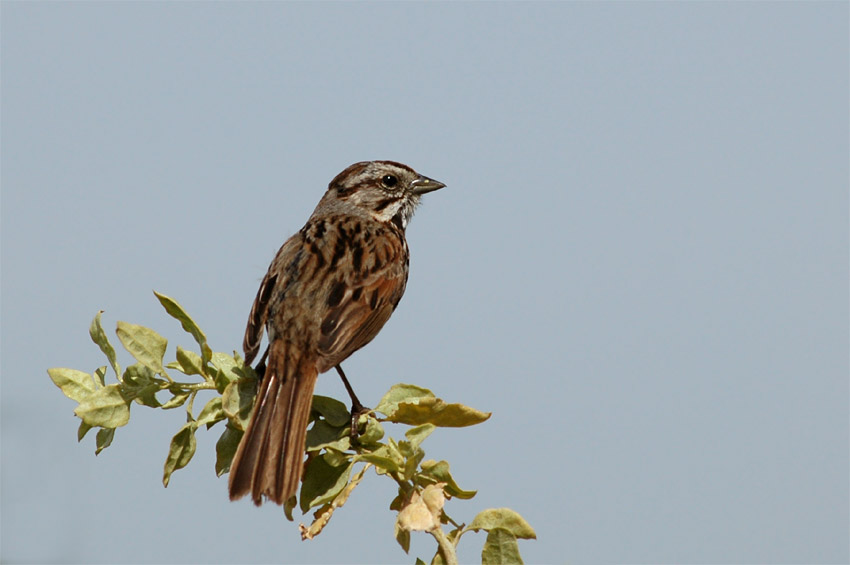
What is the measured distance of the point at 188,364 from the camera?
285 centimetres

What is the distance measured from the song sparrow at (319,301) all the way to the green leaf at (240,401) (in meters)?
0.05

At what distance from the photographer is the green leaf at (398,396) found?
2918 mm

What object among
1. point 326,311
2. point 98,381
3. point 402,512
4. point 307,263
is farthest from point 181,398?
point 307,263

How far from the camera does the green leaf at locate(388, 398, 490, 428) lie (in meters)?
2.81

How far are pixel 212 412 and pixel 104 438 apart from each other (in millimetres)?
341

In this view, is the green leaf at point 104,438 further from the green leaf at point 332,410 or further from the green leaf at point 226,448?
the green leaf at point 332,410

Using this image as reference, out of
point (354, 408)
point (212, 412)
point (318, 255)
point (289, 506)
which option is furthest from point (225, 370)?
point (318, 255)

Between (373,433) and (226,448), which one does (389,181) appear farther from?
(373,433)

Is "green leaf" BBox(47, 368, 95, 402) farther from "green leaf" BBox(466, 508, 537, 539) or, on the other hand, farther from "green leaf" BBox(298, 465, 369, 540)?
"green leaf" BBox(466, 508, 537, 539)

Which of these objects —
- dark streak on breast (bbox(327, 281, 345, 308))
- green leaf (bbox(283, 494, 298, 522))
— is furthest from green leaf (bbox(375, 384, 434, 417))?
dark streak on breast (bbox(327, 281, 345, 308))

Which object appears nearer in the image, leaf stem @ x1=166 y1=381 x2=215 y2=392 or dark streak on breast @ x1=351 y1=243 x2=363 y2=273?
leaf stem @ x1=166 y1=381 x2=215 y2=392

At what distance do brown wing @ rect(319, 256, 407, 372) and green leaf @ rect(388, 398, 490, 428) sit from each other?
2.96ft

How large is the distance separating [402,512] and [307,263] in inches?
80.7

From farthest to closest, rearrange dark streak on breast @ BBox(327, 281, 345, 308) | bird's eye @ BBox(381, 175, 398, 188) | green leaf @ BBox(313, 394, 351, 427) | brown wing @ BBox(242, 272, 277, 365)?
bird's eye @ BBox(381, 175, 398, 188), dark streak on breast @ BBox(327, 281, 345, 308), brown wing @ BBox(242, 272, 277, 365), green leaf @ BBox(313, 394, 351, 427)
